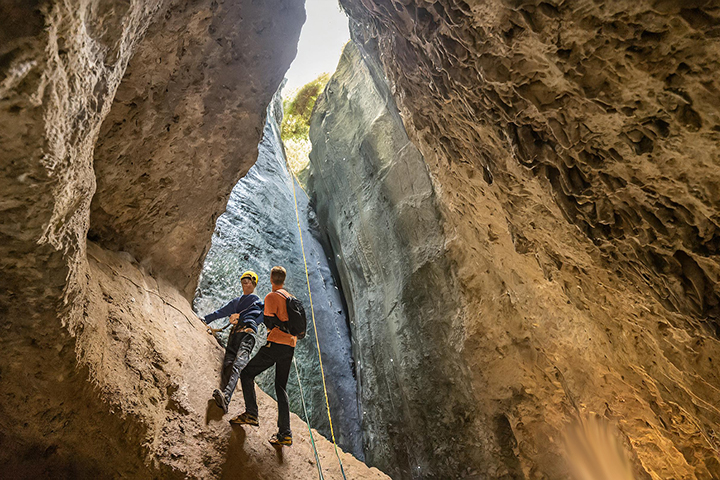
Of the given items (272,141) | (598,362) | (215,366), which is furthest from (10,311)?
(272,141)

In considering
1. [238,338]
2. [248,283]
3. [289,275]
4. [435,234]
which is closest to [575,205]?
[238,338]

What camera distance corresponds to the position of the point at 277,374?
13.1 ft

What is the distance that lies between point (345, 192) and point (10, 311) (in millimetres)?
8855

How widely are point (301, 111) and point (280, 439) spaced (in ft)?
51.9

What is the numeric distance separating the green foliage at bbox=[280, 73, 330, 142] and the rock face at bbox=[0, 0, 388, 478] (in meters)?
12.8

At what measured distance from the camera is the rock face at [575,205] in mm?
2119

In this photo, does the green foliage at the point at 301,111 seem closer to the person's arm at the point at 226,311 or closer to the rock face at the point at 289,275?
the rock face at the point at 289,275

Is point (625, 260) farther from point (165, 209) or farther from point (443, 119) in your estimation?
point (165, 209)

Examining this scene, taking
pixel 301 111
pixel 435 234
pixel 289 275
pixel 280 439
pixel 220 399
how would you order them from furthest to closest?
pixel 301 111, pixel 289 275, pixel 435 234, pixel 280 439, pixel 220 399

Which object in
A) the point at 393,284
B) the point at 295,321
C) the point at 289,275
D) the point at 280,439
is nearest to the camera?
the point at 280,439

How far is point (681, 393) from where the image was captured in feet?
10.1

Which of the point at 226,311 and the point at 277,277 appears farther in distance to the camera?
the point at 226,311

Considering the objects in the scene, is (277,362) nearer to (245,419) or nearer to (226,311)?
(245,419)

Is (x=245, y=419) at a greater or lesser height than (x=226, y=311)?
lesser
